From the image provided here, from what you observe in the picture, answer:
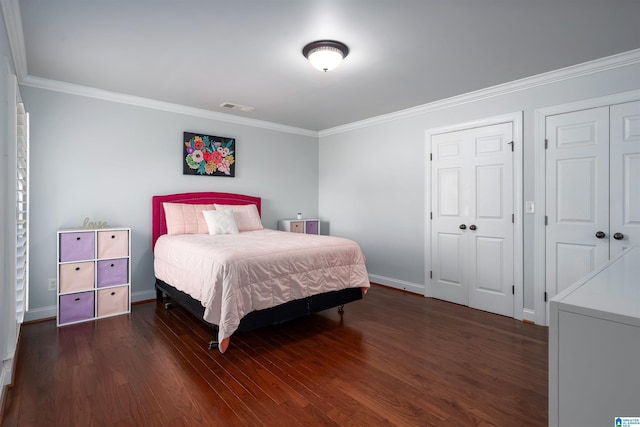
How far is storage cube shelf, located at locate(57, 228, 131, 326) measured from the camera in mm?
3291

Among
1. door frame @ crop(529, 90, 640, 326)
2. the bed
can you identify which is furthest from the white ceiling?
the bed

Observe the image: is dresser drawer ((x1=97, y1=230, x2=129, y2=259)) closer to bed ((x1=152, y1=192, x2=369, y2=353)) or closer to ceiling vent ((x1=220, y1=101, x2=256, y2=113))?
bed ((x1=152, y1=192, x2=369, y2=353))

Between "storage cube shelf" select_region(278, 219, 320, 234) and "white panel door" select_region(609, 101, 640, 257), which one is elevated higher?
"white panel door" select_region(609, 101, 640, 257)

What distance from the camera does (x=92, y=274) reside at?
11.3ft

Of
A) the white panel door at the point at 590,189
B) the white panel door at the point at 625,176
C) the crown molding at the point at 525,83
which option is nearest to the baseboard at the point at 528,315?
the white panel door at the point at 590,189

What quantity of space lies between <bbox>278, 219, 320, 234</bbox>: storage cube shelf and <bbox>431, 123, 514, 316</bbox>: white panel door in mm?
1972

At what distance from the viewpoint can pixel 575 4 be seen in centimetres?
213

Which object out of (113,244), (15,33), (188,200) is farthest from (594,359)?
(188,200)

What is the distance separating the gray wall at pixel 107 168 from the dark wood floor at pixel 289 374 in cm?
85

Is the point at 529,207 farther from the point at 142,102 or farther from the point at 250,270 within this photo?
the point at 142,102

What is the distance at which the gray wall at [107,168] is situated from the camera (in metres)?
3.44

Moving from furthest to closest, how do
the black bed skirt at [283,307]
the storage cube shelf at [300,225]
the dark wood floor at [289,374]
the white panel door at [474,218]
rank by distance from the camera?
the storage cube shelf at [300,225]
the white panel door at [474,218]
the black bed skirt at [283,307]
the dark wood floor at [289,374]

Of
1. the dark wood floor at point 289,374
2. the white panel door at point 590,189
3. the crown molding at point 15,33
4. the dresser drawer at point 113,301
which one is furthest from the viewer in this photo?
the dresser drawer at point 113,301

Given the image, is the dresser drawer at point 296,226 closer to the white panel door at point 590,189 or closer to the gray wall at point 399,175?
the gray wall at point 399,175
